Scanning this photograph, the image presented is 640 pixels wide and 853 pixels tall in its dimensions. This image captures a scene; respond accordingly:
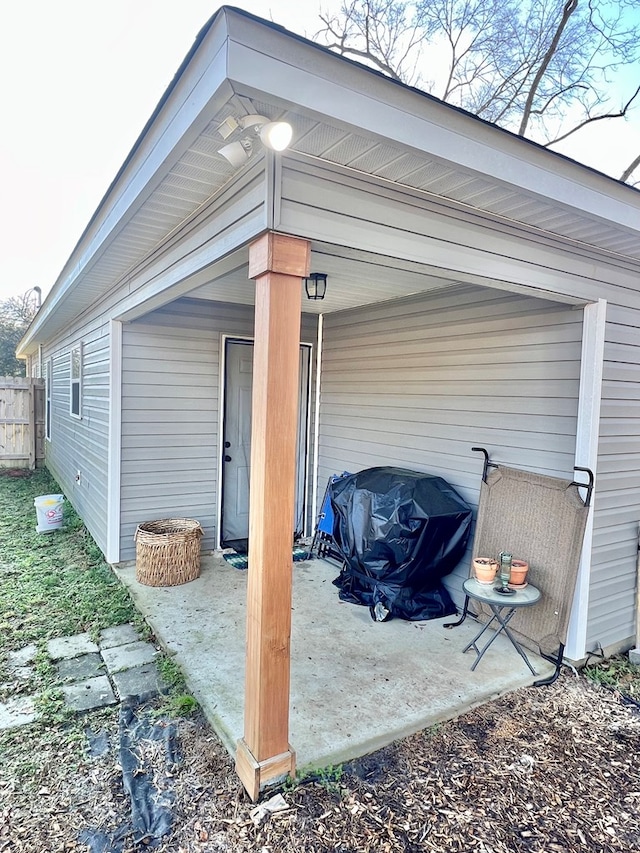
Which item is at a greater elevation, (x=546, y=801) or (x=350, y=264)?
(x=350, y=264)

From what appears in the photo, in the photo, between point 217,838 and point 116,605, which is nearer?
point 217,838

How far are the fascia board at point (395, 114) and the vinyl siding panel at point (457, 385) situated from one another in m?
1.02

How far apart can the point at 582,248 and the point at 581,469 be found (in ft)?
4.18

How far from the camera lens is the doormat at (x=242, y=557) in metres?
4.75

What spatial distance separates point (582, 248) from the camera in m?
2.88

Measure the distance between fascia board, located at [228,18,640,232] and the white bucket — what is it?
5.30 meters

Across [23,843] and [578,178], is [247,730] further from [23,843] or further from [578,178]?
[578,178]

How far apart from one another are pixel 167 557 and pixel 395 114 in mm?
3554

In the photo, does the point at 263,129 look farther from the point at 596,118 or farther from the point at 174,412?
the point at 596,118

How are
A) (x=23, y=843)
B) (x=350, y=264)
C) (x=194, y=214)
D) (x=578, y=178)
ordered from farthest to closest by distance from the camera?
(x=350, y=264) → (x=194, y=214) → (x=578, y=178) → (x=23, y=843)

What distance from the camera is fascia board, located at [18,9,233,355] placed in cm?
151

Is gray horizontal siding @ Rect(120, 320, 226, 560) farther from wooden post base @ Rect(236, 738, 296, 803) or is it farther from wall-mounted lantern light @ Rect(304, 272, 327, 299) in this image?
wooden post base @ Rect(236, 738, 296, 803)

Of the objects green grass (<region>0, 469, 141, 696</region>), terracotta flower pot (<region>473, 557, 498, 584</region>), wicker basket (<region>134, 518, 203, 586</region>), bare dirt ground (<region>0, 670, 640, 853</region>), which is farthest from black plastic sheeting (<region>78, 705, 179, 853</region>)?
terracotta flower pot (<region>473, 557, 498, 584</region>)

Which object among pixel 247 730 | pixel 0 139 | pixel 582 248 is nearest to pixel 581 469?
pixel 582 248
